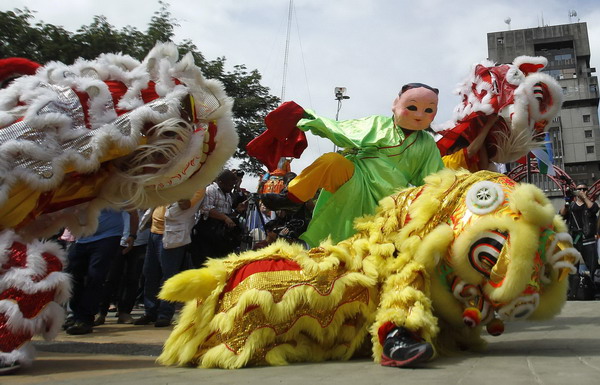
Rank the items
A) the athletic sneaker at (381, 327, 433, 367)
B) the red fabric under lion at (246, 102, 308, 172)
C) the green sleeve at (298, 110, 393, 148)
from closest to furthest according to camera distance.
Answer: the athletic sneaker at (381, 327, 433, 367), the green sleeve at (298, 110, 393, 148), the red fabric under lion at (246, 102, 308, 172)

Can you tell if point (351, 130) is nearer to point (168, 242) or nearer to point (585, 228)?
point (168, 242)

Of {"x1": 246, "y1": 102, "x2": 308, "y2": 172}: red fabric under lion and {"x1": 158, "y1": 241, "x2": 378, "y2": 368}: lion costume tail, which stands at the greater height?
{"x1": 246, "y1": 102, "x2": 308, "y2": 172}: red fabric under lion

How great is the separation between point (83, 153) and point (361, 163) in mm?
1573

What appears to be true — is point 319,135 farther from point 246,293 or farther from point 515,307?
point 515,307

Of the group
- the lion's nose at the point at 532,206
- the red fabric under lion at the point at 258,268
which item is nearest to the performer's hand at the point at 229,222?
the red fabric under lion at the point at 258,268

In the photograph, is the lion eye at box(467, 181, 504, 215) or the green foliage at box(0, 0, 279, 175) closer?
the lion eye at box(467, 181, 504, 215)

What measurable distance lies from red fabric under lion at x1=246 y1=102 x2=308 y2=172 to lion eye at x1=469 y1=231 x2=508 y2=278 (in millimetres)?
1336

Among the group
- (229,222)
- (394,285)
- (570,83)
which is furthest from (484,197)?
(570,83)

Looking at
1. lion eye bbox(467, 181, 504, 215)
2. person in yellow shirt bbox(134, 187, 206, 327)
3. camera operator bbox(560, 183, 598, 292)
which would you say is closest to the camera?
lion eye bbox(467, 181, 504, 215)

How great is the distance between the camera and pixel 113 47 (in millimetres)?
13047

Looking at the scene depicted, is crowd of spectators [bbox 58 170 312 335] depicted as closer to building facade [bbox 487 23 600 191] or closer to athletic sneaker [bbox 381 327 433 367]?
athletic sneaker [bbox 381 327 433 367]

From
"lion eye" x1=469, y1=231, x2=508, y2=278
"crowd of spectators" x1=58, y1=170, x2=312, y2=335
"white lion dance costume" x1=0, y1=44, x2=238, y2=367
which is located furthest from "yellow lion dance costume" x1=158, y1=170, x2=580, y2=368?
"crowd of spectators" x1=58, y1=170, x2=312, y2=335

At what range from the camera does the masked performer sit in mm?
3301

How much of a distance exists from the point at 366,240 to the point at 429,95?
108 cm
